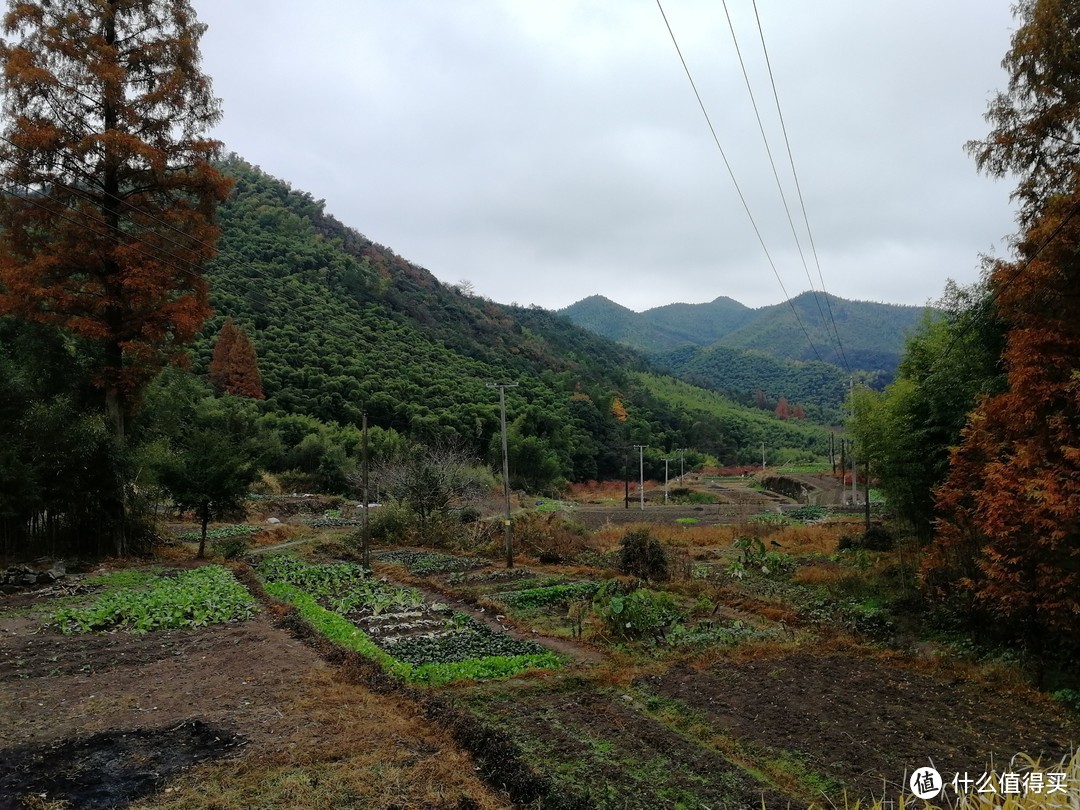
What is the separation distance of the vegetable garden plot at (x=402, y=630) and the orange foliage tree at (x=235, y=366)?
29917 mm

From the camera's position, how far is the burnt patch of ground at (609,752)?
577cm

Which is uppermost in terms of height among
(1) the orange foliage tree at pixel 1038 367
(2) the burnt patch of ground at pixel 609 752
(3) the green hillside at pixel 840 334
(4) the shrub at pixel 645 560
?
(3) the green hillside at pixel 840 334

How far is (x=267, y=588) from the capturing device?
15.9m

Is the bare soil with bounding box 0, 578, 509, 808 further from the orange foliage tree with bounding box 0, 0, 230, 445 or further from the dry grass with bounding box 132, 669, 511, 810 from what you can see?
the orange foliage tree with bounding box 0, 0, 230, 445

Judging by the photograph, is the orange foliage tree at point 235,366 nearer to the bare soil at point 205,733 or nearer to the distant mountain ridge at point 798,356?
the bare soil at point 205,733

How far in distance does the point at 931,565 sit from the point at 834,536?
1622 cm

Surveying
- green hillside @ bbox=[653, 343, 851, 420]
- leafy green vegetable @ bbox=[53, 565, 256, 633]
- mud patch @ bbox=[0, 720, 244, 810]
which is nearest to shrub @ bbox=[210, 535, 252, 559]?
leafy green vegetable @ bbox=[53, 565, 256, 633]

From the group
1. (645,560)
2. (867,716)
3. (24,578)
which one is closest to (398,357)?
(645,560)

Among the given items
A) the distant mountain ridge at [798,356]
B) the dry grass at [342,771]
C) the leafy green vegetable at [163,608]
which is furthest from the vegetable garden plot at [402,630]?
the distant mountain ridge at [798,356]

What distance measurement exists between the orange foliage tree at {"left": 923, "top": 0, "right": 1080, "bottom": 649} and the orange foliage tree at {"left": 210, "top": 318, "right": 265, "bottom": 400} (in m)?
42.5

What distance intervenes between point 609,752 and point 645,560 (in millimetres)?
11900

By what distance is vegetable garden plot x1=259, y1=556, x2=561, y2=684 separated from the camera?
9805mm

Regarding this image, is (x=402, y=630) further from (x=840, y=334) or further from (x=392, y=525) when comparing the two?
(x=840, y=334)

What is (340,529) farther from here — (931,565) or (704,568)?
(931,565)
